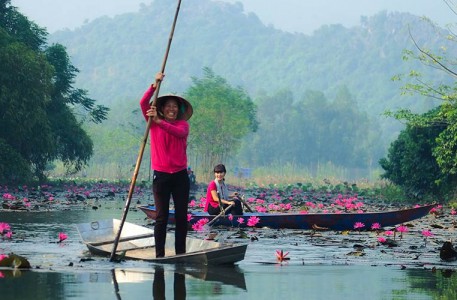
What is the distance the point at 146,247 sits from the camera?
1512 centimetres

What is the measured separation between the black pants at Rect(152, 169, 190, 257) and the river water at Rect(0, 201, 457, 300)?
510mm

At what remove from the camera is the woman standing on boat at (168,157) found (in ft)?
44.0

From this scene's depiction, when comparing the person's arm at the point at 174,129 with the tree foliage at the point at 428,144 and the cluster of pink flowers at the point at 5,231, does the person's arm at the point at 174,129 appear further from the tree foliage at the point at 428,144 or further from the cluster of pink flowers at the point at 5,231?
the tree foliage at the point at 428,144

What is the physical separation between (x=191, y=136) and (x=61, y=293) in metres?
82.1

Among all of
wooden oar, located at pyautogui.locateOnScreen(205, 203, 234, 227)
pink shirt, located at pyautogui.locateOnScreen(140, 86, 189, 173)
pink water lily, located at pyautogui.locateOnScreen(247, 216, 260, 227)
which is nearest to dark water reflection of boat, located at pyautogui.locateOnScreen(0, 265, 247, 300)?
pink shirt, located at pyautogui.locateOnScreen(140, 86, 189, 173)

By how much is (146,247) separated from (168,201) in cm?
170

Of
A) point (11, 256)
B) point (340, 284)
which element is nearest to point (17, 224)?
point (11, 256)

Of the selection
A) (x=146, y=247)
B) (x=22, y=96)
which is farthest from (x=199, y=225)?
(x=22, y=96)

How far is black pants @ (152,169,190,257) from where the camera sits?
44.4 feet

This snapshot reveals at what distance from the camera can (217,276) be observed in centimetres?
1213

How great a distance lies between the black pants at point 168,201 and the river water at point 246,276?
510mm

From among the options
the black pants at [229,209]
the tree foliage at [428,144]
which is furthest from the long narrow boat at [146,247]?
the tree foliage at [428,144]

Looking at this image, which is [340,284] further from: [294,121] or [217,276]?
[294,121]

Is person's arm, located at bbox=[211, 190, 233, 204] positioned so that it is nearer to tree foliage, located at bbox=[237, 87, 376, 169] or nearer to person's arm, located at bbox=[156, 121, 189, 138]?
person's arm, located at bbox=[156, 121, 189, 138]
